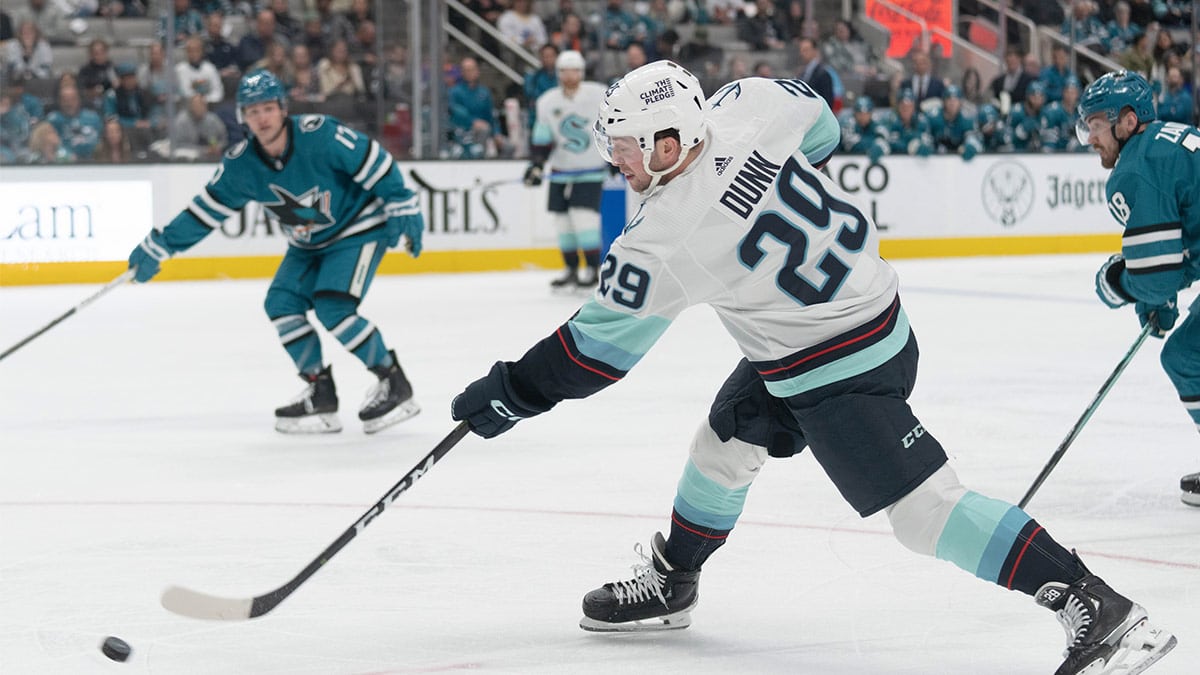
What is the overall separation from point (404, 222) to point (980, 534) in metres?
2.97

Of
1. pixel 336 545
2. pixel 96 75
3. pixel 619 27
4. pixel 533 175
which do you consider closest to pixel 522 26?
pixel 619 27

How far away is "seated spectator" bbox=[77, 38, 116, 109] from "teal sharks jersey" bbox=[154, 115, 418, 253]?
555 cm

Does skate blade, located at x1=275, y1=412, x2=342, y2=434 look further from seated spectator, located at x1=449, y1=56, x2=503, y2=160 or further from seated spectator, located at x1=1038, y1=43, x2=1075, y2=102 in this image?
seated spectator, located at x1=1038, y1=43, x2=1075, y2=102

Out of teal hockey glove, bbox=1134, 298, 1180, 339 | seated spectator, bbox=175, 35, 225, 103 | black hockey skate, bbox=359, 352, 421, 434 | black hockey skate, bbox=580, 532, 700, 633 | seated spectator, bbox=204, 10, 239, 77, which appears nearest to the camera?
black hockey skate, bbox=580, 532, 700, 633

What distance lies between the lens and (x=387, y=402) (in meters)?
4.99

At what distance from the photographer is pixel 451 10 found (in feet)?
37.6

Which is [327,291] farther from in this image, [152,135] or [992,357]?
[152,135]

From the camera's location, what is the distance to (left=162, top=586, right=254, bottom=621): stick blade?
8.16 ft

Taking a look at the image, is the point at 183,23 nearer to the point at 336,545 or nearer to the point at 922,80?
the point at 922,80

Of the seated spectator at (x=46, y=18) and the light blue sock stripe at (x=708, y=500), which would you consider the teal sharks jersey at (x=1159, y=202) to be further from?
the seated spectator at (x=46, y=18)

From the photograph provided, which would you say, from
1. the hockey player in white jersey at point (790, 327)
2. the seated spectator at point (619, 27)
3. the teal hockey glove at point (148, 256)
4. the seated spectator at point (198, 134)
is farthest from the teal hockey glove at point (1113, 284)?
the seated spectator at point (619, 27)

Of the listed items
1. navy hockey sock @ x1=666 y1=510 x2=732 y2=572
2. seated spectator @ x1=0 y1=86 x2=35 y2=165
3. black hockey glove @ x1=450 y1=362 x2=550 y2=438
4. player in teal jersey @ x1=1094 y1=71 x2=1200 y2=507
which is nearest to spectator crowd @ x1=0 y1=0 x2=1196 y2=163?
seated spectator @ x1=0 y1=86 x2=35 y2=165

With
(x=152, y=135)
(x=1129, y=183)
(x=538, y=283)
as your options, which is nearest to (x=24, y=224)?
(x=152, y=135)

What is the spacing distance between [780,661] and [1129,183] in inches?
57.3
